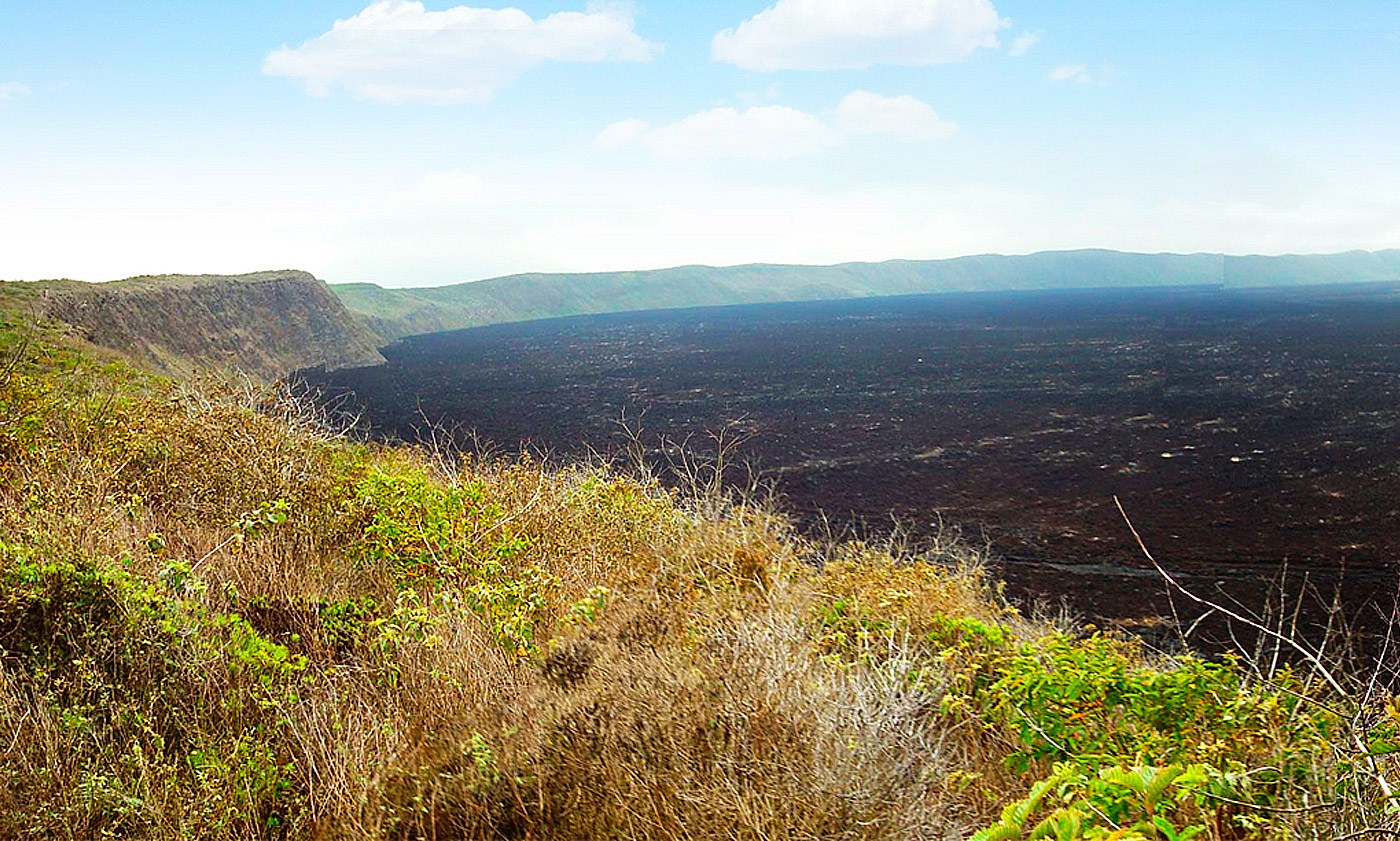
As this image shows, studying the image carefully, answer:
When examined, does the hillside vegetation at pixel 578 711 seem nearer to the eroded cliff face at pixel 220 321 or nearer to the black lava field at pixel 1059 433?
the black lava field at pixel 1059 433

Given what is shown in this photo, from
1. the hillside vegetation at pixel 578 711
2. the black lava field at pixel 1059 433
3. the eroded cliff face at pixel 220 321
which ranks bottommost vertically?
the black lava field at pixel 1059 433

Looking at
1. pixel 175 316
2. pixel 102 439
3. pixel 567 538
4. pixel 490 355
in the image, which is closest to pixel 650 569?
pixel 567 538

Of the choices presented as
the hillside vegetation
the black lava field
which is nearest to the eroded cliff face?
the black lava field

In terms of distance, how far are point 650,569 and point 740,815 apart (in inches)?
148

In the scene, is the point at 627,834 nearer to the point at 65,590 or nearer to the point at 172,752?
the point at 172,752

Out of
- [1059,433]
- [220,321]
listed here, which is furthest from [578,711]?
[220,321]

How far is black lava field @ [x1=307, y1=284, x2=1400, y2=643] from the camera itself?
17969 mm

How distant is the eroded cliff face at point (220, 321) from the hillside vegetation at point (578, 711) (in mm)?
41338

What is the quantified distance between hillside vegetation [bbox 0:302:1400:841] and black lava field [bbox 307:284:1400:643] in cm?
762

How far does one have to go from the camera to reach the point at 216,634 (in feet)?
14.6

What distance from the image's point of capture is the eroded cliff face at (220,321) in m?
52.1

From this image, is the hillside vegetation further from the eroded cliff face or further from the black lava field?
the eroded cliff face

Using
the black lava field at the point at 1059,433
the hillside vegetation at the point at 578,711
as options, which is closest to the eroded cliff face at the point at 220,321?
the black lava field at the point at 1059,433

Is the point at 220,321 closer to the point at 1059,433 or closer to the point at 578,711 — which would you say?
the point at 1059,433
